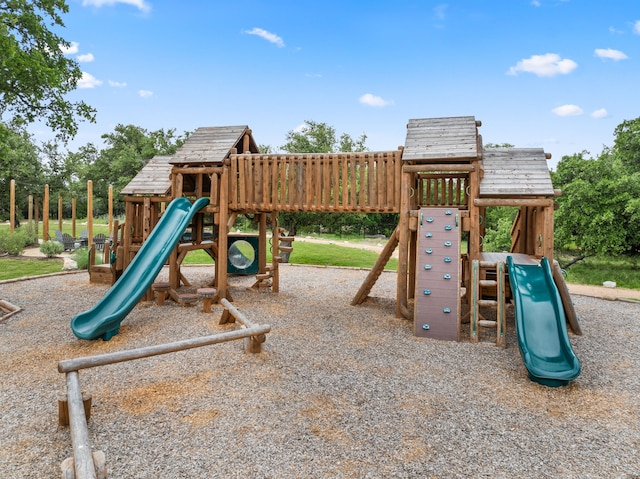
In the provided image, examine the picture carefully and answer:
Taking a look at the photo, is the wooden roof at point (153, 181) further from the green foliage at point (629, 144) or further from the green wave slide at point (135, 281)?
the green foliage at point (629, 144)

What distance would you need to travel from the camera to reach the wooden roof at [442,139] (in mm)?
7621

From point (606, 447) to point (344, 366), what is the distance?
3.05 metres

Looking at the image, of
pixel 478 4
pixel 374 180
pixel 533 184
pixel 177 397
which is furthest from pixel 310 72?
pixel 177 397

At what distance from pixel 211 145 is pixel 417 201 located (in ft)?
17.2

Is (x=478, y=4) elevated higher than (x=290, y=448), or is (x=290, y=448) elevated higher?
(x=478, y=4)

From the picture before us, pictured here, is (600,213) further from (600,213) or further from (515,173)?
(515,173)

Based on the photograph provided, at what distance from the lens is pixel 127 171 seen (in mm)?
38938

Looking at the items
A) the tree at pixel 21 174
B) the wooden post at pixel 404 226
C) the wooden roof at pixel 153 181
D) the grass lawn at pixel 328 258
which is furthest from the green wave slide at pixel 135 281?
the tree at pixel 21 174

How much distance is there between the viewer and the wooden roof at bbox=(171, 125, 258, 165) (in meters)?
9.27

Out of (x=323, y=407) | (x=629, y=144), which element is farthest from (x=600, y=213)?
(x=323, y=407)

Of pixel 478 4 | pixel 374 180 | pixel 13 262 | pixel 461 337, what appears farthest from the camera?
pixel 13 262

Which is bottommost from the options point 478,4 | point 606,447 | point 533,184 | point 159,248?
point 606,447

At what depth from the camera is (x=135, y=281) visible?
7383 mm

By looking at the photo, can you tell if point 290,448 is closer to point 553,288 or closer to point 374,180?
point 553,288
